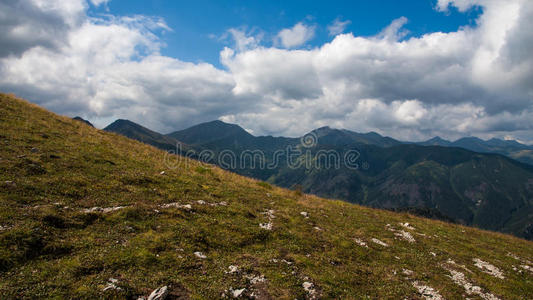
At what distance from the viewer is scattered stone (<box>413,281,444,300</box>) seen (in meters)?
12.3

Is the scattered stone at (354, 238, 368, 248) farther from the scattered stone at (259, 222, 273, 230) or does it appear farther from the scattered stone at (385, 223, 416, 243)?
the scattered stone at (259, 222, 273, 230)

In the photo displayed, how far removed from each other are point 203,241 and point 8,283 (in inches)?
275

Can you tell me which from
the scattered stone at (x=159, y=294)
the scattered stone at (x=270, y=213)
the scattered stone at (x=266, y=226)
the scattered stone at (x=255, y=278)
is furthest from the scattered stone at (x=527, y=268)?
the scattered stone at (x=159, y=294)

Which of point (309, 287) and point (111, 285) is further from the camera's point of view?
point (309, 287)

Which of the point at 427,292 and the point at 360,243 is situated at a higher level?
the point at 360,243

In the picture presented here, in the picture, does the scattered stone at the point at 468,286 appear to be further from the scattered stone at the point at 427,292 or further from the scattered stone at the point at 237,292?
the scattered stone at the point at 237,292

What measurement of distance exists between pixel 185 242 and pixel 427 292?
1205 cm

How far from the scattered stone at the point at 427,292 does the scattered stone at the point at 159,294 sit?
11.6 metres

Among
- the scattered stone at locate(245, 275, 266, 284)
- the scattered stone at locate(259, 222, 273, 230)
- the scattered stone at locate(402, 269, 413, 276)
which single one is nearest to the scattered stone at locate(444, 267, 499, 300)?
the scattered stone at locate(402, 269, 413, 276)

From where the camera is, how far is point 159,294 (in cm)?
851

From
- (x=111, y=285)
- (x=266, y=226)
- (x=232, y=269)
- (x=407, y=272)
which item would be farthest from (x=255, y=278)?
(x=407, y=272)

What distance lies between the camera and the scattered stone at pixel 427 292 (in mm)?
12281

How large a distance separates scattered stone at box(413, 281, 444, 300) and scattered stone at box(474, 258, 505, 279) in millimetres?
6771

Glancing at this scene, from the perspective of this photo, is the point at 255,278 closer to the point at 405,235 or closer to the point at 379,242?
the point at 379,242
